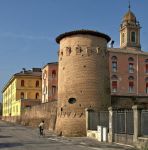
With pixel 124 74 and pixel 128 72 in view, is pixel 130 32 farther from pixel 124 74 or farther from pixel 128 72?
pixel 124 74

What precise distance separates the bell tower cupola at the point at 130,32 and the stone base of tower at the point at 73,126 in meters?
50.5

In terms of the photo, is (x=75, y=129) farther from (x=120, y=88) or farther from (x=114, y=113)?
(x=120, y=88)

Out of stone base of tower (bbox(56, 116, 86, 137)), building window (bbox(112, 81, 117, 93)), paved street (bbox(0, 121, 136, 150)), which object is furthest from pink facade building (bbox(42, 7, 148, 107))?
paved street (bbox(0, 121, 136, 150))

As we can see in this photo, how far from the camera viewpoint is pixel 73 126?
32781mm

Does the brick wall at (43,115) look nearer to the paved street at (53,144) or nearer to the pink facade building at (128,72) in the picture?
the pink facade building at (128,72)

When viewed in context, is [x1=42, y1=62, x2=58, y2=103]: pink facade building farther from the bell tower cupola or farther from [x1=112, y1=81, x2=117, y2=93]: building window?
the bell tower cupola

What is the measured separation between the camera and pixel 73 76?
33.3 meters

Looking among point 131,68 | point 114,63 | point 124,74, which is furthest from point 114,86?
point 131,68

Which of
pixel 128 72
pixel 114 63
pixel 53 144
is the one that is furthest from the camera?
pixel 128 72

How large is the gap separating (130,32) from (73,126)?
177 ft

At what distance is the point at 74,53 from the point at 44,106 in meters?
18.5

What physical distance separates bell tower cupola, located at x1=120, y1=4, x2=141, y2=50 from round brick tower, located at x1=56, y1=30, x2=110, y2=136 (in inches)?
1922

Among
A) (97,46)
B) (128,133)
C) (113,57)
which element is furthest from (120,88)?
(128,133)

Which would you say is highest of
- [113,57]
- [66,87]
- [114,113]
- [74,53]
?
[113,57]
